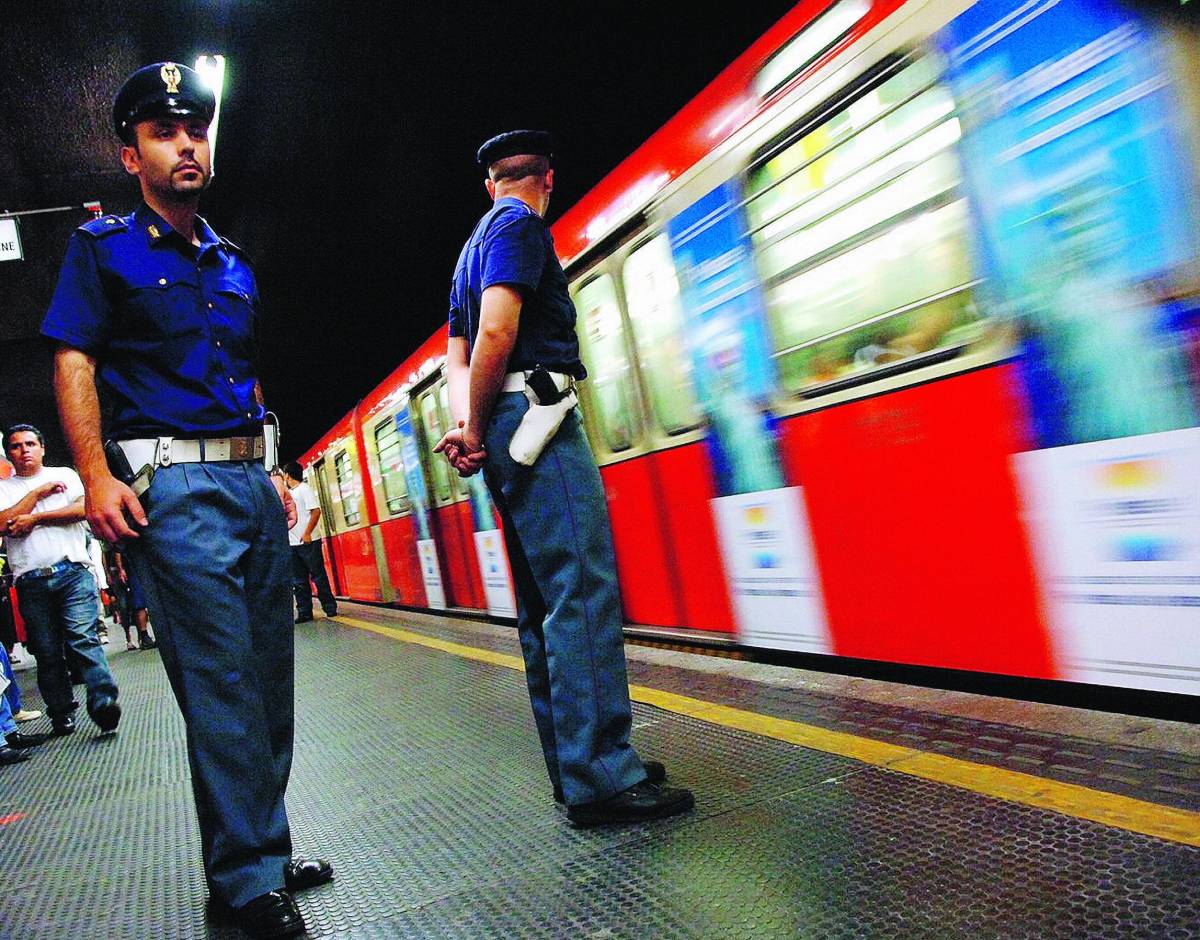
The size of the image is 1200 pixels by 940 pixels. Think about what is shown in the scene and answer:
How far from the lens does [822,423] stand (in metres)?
3.33

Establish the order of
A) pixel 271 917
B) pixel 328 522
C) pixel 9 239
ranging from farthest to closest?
pixel 328 522
pixel 9 239
pixel 271 917

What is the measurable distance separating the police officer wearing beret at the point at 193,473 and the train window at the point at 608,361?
2.71m

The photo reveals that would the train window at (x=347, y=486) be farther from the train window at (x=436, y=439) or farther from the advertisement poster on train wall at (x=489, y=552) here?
the advertisement poster on train wall at (x=489, y=552)

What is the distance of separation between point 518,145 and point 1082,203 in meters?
1.51

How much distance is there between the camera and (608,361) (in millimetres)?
4938

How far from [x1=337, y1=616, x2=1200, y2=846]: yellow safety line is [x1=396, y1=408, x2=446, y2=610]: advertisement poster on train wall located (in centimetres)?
578

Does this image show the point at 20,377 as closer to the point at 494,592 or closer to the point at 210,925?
the point at 494,592

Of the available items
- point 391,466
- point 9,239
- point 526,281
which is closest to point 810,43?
point 526,281

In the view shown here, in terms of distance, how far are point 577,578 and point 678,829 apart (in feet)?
2.13

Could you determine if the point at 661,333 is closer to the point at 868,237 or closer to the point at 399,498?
the point at 868,237

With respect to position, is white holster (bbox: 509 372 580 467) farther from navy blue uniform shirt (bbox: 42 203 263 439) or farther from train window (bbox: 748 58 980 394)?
train window (bbox: 748 58 980 394)

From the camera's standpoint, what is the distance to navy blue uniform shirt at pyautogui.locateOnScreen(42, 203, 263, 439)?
202 cm

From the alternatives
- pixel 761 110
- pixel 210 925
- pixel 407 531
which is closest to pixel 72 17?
pixel 407 531

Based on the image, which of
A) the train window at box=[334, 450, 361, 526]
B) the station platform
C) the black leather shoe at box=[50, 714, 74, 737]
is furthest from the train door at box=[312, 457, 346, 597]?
the station platform
